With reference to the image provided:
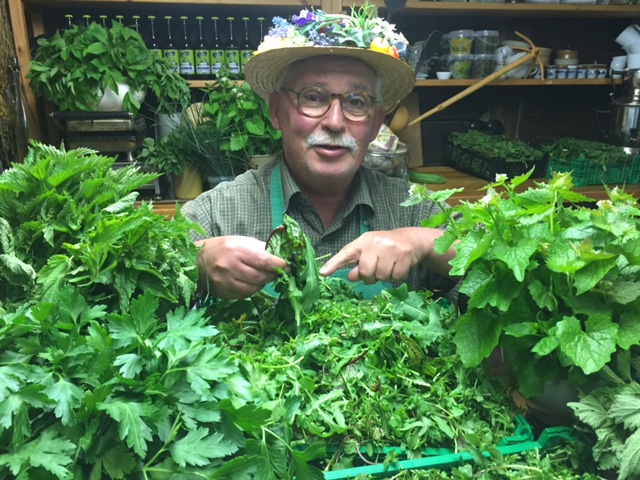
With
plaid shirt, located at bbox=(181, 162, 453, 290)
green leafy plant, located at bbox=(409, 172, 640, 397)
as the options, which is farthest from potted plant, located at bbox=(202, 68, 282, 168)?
green leafy plant, located at bbox=(409, 172, 640, 397)

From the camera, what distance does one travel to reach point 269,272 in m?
0.88

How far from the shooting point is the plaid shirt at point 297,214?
1.50m

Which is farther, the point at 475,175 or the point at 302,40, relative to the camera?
the point at 475,175

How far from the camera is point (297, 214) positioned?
60.5 inches

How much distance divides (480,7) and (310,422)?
232 centimetres

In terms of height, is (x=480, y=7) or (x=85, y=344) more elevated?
(x=480, y=7)

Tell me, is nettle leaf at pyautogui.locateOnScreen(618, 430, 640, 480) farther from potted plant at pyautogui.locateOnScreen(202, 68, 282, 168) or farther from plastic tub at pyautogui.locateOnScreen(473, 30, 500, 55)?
plastic tub at pyautogui.locateOnScreen(473, 30, 500, 55)

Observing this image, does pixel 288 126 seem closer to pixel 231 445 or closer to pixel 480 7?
pixel 231 445

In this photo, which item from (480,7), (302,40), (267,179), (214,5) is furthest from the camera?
(480,7)

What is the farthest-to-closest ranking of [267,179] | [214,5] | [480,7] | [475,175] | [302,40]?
[475,175] → [480,7] → [214,5] → [267,179] → [302,40]

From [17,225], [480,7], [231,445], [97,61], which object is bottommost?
[231,445]

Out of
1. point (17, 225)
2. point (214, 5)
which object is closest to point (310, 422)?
point (17, 225)

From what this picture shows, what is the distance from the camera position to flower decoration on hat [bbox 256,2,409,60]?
4.49ft

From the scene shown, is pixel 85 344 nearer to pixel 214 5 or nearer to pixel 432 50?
pixel 214 5
